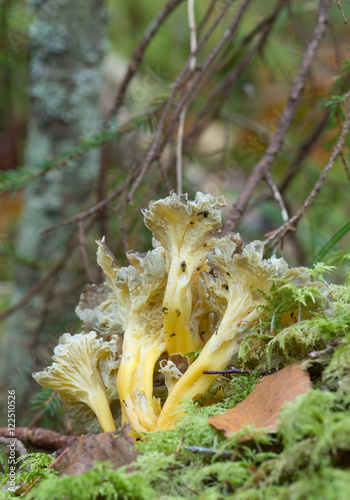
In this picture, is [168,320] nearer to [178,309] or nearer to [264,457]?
[178,309]

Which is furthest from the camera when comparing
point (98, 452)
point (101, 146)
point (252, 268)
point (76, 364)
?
point (101, 146)

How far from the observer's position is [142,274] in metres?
1.16

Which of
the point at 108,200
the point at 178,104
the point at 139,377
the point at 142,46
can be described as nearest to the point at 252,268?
the point at 139,377

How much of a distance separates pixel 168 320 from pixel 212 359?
15 cm

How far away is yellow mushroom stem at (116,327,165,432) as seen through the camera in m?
1.09

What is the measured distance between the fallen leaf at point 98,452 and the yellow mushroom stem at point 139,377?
10cm

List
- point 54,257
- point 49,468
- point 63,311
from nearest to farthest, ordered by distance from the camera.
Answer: point 49,468 < point 63,311 < point 54,257

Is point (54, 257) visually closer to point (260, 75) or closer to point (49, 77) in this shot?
point (49, 77)

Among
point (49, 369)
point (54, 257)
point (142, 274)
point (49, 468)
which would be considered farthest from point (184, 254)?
point (54, 257)

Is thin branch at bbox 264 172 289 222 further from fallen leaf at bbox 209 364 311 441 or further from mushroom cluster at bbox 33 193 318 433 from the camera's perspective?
fallen leaf at bbox 209 364 311 441

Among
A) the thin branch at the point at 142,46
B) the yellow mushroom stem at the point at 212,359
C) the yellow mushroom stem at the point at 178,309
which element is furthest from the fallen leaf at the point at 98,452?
the thin branch at the point at 142,46

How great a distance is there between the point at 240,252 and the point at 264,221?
505 centimetres

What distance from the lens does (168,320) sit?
116cm

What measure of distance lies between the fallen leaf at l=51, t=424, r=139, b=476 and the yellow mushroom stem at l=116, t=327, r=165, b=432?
10cm
